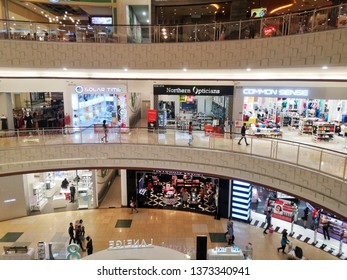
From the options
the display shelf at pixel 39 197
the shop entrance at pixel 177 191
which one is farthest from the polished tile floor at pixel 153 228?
the display shelf at pixel 39 197

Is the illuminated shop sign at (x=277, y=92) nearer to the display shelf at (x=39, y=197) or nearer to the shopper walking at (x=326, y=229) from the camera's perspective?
the shopper walking at (x=326, y=229)

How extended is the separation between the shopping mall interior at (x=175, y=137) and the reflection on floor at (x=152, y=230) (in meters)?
0.09

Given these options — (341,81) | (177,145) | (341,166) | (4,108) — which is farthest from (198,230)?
(4,108)

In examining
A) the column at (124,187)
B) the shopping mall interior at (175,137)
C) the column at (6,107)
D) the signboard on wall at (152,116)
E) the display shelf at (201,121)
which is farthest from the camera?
the display shelf at (201,121)

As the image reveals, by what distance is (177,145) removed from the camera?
535 inches

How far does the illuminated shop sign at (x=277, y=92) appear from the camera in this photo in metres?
14.0

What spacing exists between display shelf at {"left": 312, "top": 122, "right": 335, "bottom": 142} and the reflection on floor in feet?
18.0

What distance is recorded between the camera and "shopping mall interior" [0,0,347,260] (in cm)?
1048

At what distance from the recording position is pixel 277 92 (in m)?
14.6

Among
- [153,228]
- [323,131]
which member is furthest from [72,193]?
[323,131]

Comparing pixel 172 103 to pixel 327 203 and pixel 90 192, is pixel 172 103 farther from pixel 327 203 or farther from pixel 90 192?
pixel 327 203

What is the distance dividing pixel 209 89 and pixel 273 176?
21.8 ft

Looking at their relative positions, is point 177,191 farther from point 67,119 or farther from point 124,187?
point 67,119

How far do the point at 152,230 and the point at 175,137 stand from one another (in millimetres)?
5315
